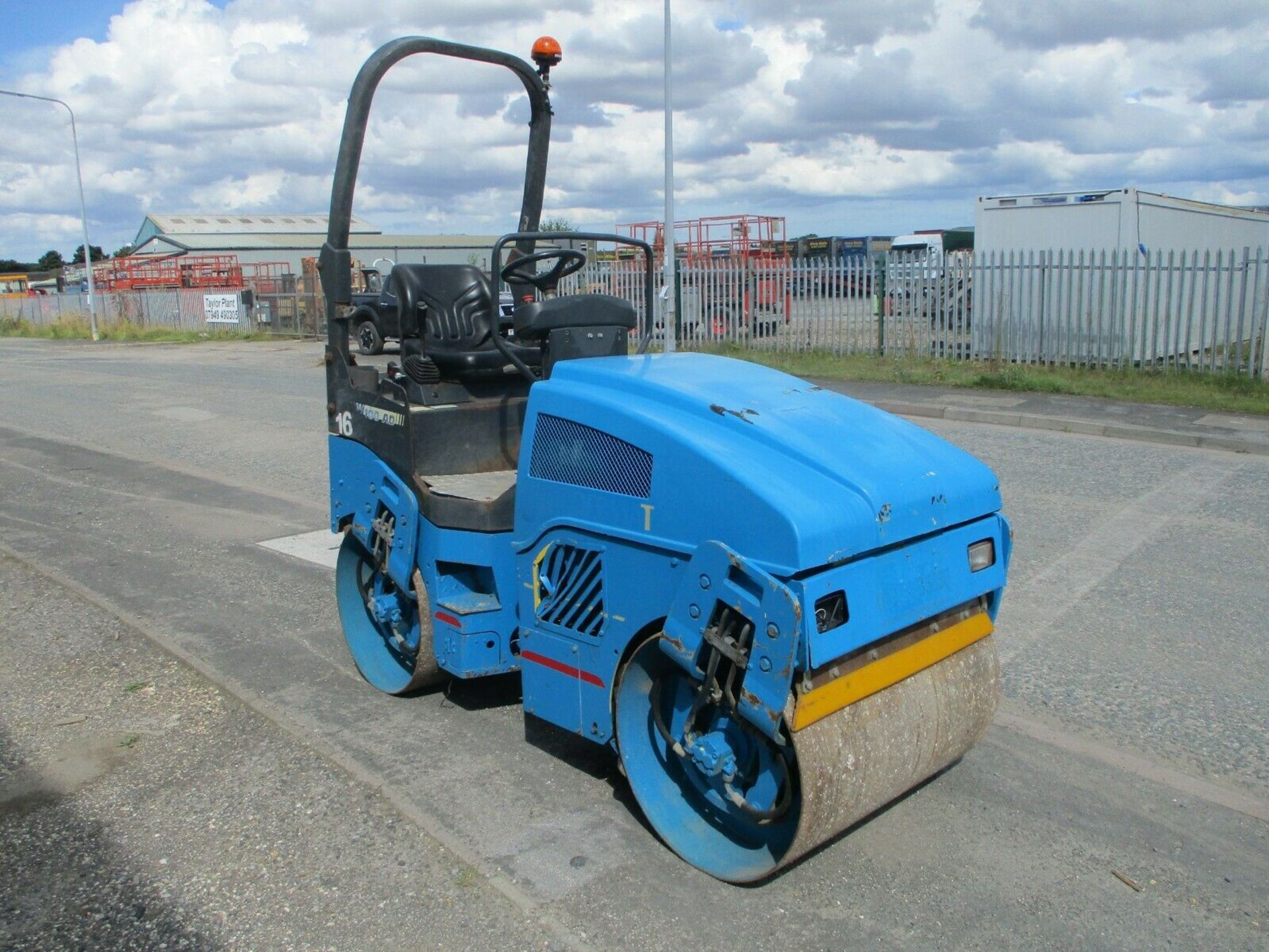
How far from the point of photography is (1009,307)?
16.7 meters

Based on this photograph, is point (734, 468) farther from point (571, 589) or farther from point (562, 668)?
point (562, 668)

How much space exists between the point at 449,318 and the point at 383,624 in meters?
1.33

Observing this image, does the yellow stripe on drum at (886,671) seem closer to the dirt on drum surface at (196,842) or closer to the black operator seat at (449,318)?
the dirt on drum surface at (196,842)

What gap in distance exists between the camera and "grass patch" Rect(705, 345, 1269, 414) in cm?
1329

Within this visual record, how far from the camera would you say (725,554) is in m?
2.98

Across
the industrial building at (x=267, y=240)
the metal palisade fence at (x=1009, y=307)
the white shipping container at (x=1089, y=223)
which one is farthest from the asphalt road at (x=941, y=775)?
the industrial building at (x=267, y=240)

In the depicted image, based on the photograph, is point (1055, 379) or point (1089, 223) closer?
point (1055, 379)

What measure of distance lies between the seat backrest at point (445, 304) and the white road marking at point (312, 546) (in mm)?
2766

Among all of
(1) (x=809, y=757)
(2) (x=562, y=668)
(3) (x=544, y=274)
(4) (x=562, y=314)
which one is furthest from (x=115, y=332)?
(1) (x=809, y=757)

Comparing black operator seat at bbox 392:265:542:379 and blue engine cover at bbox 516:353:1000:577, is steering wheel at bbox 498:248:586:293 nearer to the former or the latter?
black operator seat at bbox 392:265:542:379

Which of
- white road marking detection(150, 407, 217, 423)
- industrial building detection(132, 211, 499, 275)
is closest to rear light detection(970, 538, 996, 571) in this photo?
white road marking detection(150, 407, 217, 423)

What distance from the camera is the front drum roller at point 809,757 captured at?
3045 mm

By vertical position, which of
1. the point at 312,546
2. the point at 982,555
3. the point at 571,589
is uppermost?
the point at 982,555

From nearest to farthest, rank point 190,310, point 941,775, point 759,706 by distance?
point 759,706 < point 941,775 < point 190,310
